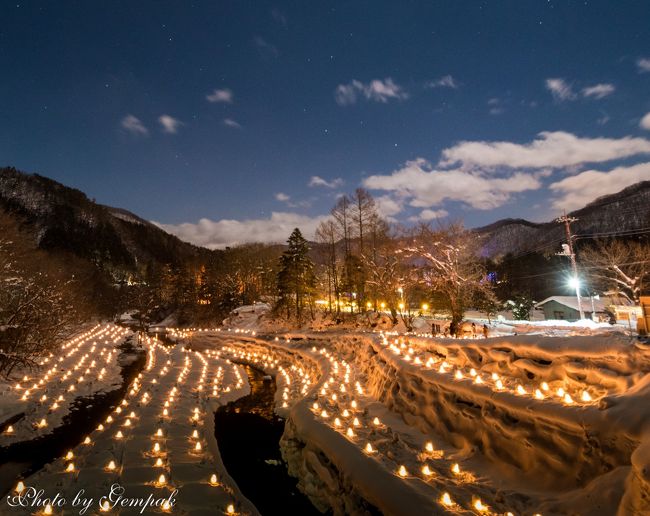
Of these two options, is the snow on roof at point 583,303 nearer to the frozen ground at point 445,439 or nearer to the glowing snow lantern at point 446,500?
the frozen ground at point 445,439

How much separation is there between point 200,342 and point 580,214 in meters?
63.4

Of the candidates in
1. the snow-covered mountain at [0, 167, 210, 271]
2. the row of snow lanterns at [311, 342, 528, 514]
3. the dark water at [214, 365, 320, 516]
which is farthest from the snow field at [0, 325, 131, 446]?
the snow-covered mountain at [0, 167, 210, 271]

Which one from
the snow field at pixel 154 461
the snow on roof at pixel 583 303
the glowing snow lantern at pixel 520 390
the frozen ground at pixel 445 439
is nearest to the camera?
the frozen ground at pixel 445 439

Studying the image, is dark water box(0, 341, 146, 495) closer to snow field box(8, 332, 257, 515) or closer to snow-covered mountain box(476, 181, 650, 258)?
snow field box(8, 332, 257, 515)

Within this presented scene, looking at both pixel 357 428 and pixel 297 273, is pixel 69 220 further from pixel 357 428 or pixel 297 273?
pixel 357 428

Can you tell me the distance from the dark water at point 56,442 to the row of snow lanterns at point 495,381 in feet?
29.5

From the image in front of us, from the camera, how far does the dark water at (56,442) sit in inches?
310

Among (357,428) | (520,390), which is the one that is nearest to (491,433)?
(520,390)

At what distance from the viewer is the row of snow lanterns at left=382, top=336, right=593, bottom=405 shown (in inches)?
197

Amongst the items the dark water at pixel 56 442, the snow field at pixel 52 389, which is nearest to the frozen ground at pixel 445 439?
the dark water at pixel 56 442

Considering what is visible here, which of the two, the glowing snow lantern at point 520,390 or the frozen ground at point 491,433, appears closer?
the frozen ground at point 491,433

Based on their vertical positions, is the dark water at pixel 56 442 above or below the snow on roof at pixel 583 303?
below

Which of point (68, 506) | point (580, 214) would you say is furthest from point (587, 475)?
point (580, 214)

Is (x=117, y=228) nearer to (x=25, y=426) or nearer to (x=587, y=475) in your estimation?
(x=25, y=426)
